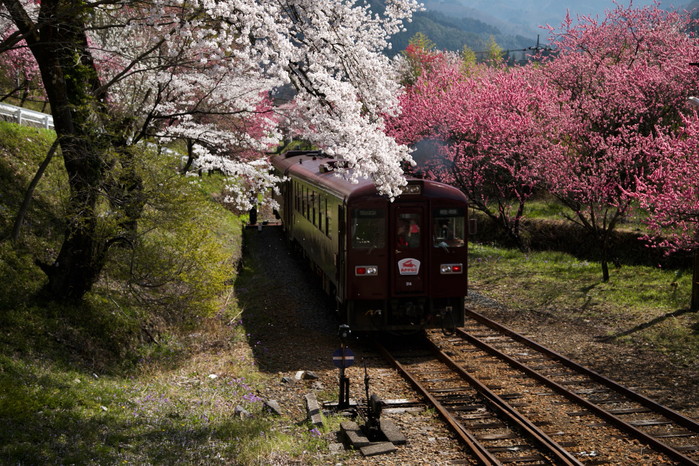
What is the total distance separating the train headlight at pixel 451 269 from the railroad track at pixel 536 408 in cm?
141

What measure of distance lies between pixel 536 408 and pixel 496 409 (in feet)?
2.01

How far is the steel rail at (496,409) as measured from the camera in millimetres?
7398

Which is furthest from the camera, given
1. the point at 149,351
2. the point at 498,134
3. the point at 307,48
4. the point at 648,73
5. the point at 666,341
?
the point at 498,134

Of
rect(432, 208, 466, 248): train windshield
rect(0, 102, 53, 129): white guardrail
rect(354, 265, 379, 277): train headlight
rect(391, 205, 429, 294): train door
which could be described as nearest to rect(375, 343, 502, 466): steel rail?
rect(391, 205, 429, 294): train door

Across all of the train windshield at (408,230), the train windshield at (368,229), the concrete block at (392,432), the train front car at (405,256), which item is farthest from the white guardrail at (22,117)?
the concrete block at (392,432)

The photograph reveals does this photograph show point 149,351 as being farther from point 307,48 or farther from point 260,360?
point 307,48

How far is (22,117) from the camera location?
19.0 meters

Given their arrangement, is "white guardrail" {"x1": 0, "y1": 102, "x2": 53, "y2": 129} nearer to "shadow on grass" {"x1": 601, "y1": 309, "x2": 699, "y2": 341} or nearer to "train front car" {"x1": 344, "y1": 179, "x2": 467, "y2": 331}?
"train front car" {"x1": 344, "y1": 179, "x2": 467, "y2": 331}

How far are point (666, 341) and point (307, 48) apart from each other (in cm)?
879

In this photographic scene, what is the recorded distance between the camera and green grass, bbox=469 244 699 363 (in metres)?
13.0

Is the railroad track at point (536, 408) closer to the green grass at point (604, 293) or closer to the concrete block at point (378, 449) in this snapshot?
the concrete block at point (378, 449)

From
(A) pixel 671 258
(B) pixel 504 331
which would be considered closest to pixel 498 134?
(A) pixel 671 258

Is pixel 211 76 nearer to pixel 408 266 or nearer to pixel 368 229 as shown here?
pixel 368 229

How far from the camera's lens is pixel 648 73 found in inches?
891
